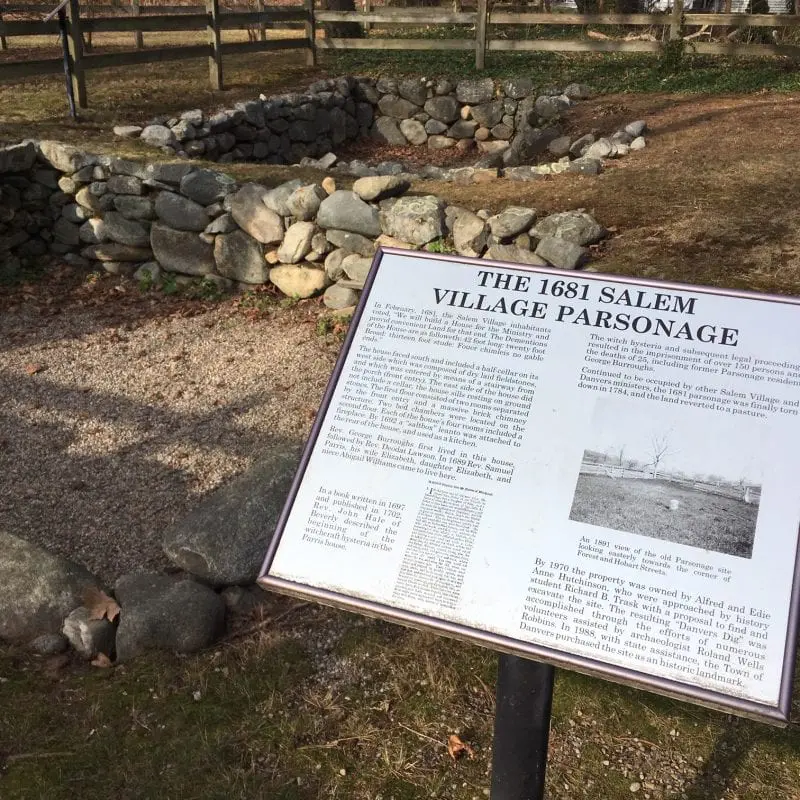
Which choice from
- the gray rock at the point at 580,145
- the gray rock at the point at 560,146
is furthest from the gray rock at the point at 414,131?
the gray rock at the point at 580,145

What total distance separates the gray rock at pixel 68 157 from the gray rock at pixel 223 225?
4.59ft

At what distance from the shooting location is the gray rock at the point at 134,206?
700cm

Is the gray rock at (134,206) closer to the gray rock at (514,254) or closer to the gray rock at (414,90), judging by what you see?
the gray rock at (514,254)

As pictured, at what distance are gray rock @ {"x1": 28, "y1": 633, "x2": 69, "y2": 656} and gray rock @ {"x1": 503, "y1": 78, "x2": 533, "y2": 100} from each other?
34.2 ft

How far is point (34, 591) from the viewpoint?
10.6 feet

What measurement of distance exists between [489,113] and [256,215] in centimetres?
637

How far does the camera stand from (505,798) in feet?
6.93

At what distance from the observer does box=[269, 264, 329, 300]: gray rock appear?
21.2 feet

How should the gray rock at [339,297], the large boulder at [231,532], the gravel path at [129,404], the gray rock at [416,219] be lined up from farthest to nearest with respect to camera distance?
Answer: the gray rock at [339,297], the gray rock at [416,219], the gravel path at [129,404], the large boulder at [231,532]

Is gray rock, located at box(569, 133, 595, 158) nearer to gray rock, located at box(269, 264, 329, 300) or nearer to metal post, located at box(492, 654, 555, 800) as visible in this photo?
gray rock, located at box(269, 264, 329, 300)

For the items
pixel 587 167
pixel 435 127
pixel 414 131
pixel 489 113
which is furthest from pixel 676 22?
pixel 587 167

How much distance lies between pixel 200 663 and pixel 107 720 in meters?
0.40

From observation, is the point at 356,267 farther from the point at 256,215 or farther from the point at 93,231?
the point at 93,231

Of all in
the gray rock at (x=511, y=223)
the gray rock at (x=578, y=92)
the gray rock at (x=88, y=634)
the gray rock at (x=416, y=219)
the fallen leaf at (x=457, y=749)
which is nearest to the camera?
the fallen leaf at (x=457, y=749)
